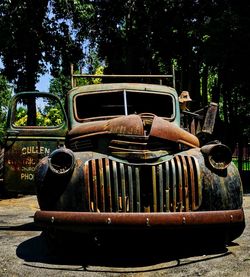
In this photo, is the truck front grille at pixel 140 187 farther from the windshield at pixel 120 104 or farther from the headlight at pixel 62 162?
the windshield at pixel 120 104

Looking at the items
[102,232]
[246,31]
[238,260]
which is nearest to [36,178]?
[102,232]

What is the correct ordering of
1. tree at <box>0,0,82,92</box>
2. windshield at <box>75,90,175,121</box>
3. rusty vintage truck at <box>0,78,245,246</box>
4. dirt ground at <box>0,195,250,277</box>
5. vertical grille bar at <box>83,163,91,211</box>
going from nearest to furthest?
dirt ground at <box>0,195,250,277</box> < rusty vintage truck at <box>0,78,245,246</box> < vertical grille bar at <box>83,163,91,211</box> < windshield at <box>75,90,175,121</box> < tree at <box>0,0,82,92</box>

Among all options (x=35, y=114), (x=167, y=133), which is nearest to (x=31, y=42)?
(x=35, y=114)

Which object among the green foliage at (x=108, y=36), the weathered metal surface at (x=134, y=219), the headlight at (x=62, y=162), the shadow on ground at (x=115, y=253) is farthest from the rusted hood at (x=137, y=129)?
the green foliage at (x=108, y=36)

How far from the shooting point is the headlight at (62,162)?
16.8 feet

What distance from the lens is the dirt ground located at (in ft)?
15.6

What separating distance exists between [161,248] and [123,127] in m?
1.47

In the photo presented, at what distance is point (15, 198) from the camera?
43.3ft

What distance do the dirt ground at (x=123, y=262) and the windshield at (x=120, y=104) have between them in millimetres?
1867

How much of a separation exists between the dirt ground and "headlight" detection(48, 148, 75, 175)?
94 centimetres

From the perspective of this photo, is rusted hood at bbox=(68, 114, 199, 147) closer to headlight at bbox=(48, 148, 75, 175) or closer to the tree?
headlight at bbox=(48, 148, 75, 175)

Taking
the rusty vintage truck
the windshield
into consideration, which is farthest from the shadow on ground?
the windshield

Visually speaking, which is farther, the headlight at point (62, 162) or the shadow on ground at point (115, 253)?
the shadow on ground at point (115, 253)

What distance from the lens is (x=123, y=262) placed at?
5.24m
